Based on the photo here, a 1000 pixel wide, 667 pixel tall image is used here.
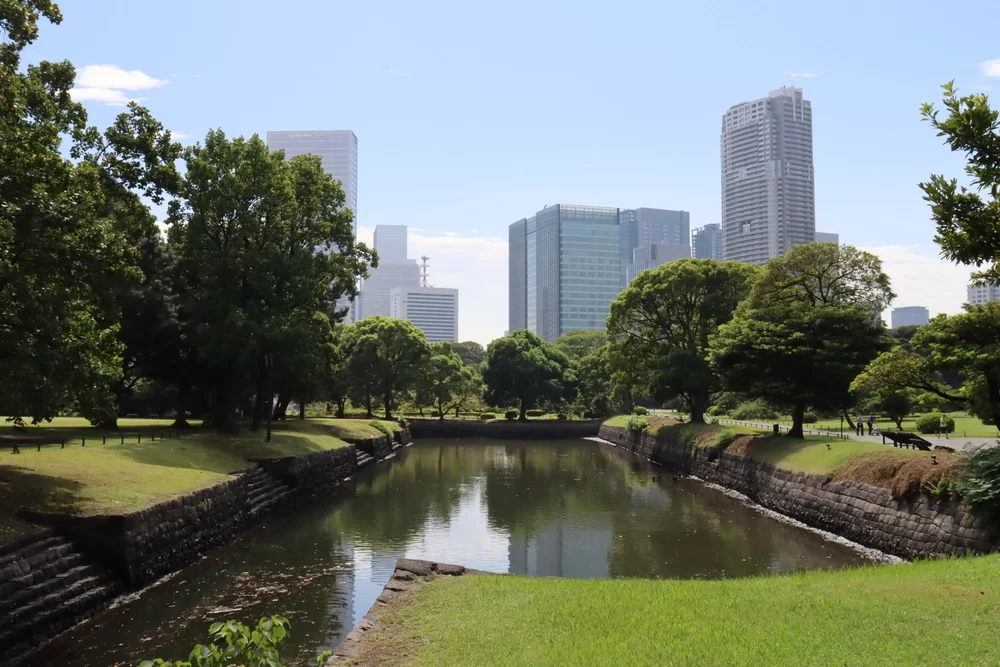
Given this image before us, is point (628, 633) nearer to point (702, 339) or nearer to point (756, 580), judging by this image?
point (756, 580)

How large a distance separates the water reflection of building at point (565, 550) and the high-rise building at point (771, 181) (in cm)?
17358

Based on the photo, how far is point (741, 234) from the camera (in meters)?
192

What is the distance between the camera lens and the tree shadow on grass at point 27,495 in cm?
1400

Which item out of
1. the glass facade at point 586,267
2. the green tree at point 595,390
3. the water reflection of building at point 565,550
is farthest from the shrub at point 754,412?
the glass facade at point 586,267

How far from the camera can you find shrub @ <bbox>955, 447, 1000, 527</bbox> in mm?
15000

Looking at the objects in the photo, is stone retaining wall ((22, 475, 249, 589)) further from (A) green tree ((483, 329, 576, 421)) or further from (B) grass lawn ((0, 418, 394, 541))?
(A) green tree ((483, 329, 576, 421))

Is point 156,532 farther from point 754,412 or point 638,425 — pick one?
point 754,412

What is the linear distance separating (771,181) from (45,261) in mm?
194255

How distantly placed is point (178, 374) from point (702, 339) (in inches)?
1272

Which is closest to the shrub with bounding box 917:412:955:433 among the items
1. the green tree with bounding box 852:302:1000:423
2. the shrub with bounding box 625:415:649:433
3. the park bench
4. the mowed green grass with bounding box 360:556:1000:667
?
the park bench

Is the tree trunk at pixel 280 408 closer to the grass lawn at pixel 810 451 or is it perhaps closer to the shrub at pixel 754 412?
the grass lawn at pixel 810 451

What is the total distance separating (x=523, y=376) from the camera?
72938mm

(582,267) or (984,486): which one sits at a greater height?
(582,267)

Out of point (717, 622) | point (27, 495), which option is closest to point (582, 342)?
point (27, 495)
